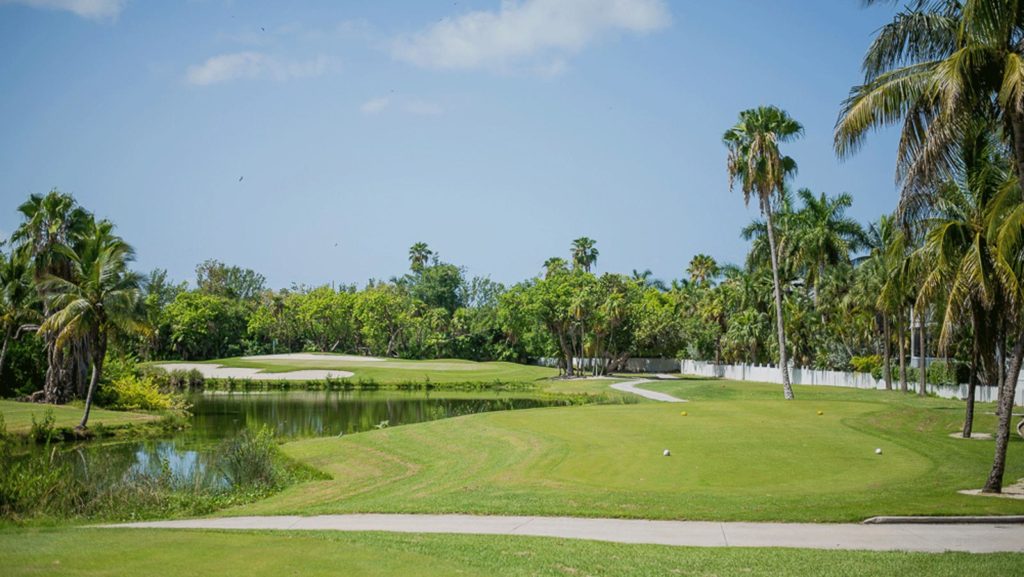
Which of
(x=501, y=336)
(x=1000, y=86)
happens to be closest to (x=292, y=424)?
(x=1000, y=86)

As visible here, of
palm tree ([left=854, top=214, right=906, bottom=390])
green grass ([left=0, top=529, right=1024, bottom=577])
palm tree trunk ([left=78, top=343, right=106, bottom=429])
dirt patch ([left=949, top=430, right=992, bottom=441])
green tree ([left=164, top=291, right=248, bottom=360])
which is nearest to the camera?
green grass ([left=0, top=529, right=1024, bottom=577])

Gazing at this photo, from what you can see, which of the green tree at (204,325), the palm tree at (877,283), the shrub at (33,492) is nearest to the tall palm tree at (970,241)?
the shrub at (33,492)

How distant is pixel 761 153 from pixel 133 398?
112 ft

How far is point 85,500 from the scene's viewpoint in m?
18.1

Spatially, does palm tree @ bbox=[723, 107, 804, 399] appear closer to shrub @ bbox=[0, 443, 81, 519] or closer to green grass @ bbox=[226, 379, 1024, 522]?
green grass @ bbox=[226, 379, 1024, 522]

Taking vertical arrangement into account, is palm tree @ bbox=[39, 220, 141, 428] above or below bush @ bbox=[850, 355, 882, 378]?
above

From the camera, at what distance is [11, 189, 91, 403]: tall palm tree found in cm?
4150

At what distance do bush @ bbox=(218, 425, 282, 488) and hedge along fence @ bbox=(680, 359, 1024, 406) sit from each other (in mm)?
27903

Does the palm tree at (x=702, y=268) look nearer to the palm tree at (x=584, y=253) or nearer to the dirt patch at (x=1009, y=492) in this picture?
the palm tree at (x=584, y=253)

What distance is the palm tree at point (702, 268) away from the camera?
10469 cm

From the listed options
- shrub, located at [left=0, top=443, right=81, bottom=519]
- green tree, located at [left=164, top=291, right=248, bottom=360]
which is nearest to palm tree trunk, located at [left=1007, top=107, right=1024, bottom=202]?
shrub, located at [left=0, top=443, right=81, bottom=519]

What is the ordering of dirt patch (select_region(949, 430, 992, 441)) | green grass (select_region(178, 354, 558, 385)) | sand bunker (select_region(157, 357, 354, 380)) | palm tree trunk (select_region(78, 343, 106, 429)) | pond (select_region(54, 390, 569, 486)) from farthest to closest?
green grass (select_region(178, 354, 558, 385)) < sand bunker (select_region(157, 357, 354, 380)) < palm tree trunk (select_region(78, 343, 106, 429)) < pond (select_region(54, 390, 569, 486)) < dirt patch (select_region(949, 430, 992, 441))

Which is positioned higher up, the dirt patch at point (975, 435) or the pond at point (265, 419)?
the dirt patch at point (975, 435)

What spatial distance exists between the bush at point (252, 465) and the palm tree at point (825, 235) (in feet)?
148
